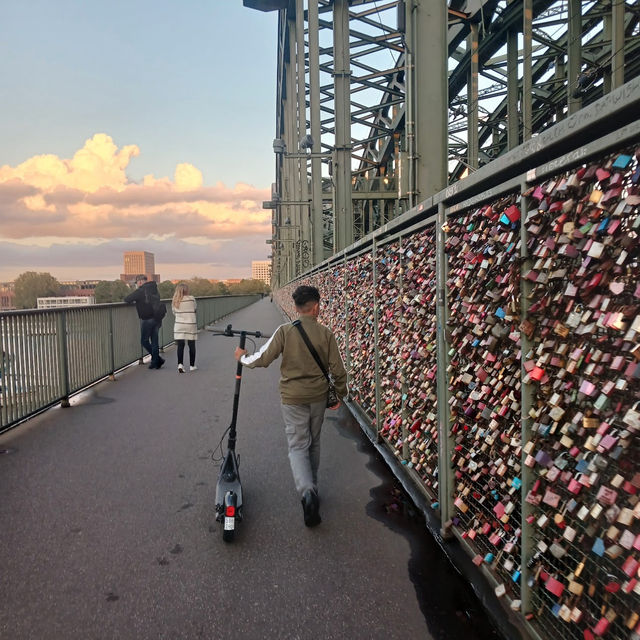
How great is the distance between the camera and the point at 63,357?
763 cm

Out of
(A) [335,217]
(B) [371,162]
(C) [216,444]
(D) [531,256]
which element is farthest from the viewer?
(B) [371,162]

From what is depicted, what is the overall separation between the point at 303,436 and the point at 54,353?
497cm

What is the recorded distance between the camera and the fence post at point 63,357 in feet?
24.8

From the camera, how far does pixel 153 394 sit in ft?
28.2

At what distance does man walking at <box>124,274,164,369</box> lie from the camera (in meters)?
11.4

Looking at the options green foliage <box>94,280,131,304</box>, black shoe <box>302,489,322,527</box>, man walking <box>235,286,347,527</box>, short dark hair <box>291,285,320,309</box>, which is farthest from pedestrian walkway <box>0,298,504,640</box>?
green foliage <box>94,280,131,304</box>

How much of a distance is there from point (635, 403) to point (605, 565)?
650 millimetres

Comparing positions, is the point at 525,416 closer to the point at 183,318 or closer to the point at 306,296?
the point at 306,296

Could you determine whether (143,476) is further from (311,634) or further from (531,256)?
(531,256)

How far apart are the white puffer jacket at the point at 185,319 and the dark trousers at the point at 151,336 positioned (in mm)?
821

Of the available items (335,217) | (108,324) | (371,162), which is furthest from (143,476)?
(371,162)

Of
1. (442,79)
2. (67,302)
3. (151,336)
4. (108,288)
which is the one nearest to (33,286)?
(108,288)

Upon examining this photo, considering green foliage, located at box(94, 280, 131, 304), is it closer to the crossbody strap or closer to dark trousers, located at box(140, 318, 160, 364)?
dark trousers, located at box(140, 318, 160, 364)

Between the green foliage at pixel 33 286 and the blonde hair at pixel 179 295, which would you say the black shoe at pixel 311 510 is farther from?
the green foliage at pixel 33 286
